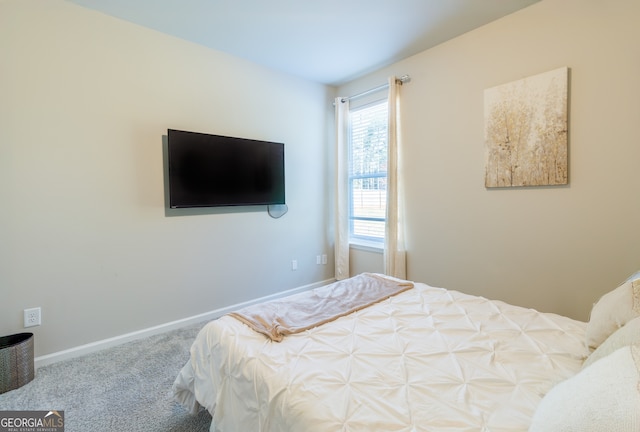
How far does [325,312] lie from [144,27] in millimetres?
2761

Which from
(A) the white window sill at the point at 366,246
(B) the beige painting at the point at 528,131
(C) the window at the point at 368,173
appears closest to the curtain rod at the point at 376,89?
(C) the window at the point at 368,173

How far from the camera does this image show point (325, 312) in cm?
168

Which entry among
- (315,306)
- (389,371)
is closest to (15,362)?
(315,306)

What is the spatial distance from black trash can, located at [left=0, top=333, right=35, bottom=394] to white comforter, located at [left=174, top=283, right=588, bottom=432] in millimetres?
1182

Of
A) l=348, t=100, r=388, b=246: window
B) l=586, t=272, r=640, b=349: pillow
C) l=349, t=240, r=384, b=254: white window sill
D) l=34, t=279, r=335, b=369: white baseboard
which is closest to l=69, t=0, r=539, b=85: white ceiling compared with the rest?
l=348, t=100, r=388, b=246: window

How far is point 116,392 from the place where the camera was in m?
1.84

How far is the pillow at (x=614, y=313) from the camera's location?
1.02 meters

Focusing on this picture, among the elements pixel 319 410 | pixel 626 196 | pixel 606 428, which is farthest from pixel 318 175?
pixel 606 428

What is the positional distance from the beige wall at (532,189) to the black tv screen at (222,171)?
150 cm

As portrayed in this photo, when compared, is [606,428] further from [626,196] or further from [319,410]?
[626,196]

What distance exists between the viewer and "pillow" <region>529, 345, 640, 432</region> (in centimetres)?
56

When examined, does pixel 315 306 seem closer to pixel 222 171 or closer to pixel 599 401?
pixel 599 401

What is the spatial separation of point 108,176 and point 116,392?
5.19 feet

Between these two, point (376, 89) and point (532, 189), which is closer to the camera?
point (532, 189)
